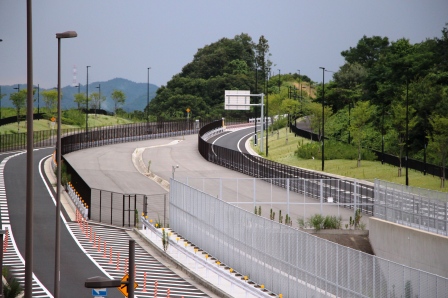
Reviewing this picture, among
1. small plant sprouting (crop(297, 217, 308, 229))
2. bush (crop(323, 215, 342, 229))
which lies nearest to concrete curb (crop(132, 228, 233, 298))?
small plant sprouting (crop(297, 217, 308, 229))

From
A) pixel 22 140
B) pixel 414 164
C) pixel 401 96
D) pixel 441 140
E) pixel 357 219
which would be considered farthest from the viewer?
Answer: pixel 22 140

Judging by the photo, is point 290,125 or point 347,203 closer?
point 347,203

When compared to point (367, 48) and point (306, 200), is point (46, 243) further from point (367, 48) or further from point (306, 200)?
point (367, 48)

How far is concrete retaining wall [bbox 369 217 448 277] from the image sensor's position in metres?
37.9

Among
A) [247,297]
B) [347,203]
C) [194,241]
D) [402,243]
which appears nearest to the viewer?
[247,297]

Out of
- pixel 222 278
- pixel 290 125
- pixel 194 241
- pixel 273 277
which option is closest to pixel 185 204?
pixel 194 241

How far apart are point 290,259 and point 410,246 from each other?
32.3 ft

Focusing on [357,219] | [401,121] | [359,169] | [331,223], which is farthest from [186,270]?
Result: [401,121]

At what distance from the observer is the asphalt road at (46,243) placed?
37625mm

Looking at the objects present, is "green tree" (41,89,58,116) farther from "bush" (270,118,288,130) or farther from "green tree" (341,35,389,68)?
"green tree" (341,35,389,68)

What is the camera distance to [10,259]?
4288 centimetres

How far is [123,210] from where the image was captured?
56.1 m

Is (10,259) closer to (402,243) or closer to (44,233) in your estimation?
(44,233)

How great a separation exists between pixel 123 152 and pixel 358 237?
175 feet
